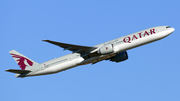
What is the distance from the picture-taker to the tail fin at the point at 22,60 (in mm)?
46156

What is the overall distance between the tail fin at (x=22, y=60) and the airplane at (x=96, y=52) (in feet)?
2.52

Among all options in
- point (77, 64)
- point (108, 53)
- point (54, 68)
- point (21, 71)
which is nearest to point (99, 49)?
point (108, 53)

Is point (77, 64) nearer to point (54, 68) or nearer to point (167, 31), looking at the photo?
point (54, 68)

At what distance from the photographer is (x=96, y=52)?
4103cm

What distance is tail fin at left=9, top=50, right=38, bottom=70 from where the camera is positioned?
46.2 metres

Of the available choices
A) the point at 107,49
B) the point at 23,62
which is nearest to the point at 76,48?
the point at 107,49

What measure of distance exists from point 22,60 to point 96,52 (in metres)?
13.9

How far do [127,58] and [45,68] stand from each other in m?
13.7

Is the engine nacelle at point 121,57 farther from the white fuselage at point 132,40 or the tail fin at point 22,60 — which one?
the tail fin at point 22,60

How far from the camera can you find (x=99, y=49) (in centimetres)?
4066

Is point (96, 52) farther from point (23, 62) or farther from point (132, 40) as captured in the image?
point (23, 62)

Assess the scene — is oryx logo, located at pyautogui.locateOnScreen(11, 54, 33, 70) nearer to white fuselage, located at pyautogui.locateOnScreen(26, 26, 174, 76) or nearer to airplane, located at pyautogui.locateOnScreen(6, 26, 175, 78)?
airplane, located at pyautogui.locateOnScreen(6, 26, 175, 78)

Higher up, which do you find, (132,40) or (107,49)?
(132,40)

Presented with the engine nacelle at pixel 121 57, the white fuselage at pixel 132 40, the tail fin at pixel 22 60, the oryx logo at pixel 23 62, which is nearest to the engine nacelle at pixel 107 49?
the white fuselage at pixel 132 40
